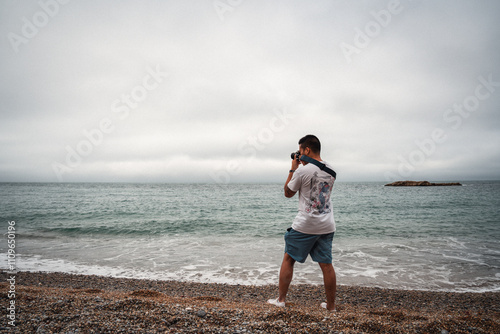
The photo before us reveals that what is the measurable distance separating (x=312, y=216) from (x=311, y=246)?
0.48 metres

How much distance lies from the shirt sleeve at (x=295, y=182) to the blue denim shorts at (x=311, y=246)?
67 cm

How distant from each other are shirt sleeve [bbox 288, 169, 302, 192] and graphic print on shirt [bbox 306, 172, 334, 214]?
184 mm

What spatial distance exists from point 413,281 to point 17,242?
15.2 meters

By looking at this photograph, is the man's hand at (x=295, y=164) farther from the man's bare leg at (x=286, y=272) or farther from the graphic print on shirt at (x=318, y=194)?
the man's bare leg at (x=286, y=272)

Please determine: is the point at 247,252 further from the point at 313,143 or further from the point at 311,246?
the point at 313,143

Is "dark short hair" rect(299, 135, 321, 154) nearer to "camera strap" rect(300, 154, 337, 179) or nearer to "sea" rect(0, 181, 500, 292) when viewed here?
"camera strap" rect(300, 154, 337, 179)

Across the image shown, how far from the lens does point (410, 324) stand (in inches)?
118

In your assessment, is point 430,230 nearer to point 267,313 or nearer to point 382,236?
point 382,236

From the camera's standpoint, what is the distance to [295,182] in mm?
3453

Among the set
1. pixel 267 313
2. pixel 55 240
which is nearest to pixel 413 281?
pixel 267 313

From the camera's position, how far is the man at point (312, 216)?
339 centimetres

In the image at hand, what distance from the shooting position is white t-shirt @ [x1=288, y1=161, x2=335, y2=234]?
338 centimetres

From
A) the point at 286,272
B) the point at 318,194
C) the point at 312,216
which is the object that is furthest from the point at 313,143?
the point at 286,272

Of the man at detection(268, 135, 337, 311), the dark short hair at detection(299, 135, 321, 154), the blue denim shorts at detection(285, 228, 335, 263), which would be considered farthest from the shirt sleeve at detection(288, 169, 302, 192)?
the blue denim shorts at detection(285, 228, 335, 263)
